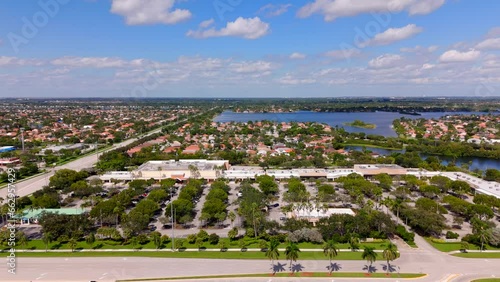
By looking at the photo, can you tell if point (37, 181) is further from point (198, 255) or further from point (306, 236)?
point (306, 236)

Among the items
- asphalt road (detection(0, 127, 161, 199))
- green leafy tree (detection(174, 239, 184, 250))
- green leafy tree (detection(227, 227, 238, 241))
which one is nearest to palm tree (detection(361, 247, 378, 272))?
green leafy tree (detection(227, 227, 238, 241))

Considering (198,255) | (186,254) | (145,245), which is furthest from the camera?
(145,245)

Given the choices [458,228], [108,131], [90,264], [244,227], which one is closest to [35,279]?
[90,264]

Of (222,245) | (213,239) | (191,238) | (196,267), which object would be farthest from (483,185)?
(196,267)

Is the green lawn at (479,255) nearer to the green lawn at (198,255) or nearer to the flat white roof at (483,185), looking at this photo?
the green lawn at (198,255)

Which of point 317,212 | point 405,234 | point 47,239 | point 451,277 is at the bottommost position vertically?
point 451,277

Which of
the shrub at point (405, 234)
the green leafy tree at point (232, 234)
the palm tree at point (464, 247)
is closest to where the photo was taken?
the palm tree at point (464, 247)

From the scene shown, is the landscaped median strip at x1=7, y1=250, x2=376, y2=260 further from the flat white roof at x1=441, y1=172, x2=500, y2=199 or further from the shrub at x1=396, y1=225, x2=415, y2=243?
the flat white roof at x1=441, y1=172, x2=500, y2=199

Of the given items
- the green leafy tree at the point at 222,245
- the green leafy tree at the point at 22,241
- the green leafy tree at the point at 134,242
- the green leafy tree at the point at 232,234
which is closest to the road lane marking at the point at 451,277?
the green leafy tree at the point at 232,234
